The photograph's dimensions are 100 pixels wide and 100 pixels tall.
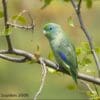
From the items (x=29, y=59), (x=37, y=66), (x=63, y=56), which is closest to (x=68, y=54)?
(x=63, y=56)

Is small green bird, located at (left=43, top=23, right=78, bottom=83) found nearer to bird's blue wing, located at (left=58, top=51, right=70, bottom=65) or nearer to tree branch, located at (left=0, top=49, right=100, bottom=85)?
bird's blue wing, located at (left=58, top=51, right=70, bottom=65)

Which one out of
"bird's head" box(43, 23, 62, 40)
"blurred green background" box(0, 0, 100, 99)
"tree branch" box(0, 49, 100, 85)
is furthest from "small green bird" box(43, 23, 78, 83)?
→ "blurred green background" box(0, 0, 100, 99)

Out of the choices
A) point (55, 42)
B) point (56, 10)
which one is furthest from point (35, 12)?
point (55, 42)

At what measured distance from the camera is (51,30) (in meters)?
2.83

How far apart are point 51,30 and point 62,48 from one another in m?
0.10

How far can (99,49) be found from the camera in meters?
2.51

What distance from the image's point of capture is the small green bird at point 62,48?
8.93 feet

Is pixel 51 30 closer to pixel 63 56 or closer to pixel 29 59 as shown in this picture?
pixel 63 56

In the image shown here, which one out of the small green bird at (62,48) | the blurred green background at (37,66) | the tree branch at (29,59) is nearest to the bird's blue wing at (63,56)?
the small green bird at (62,48)

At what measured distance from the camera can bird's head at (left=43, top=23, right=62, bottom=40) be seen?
2780 millimetres

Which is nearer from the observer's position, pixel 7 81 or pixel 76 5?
pixel 76 5

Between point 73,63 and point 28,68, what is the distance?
135 inches

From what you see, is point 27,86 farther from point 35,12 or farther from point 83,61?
point 83,61

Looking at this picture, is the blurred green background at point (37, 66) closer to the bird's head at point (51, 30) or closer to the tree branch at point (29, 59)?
the bird's head at point (51, 30)
